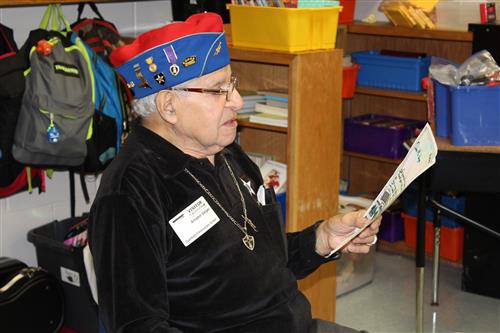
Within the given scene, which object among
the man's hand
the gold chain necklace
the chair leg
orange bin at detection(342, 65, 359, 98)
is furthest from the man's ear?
orange bin at detection(342, 65, 359, 98)

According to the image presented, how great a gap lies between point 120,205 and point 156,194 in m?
0.10

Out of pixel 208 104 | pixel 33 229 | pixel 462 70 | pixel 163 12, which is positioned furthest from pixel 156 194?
pixel 163 12

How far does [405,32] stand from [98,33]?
1639mm

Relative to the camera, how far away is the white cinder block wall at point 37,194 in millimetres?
3545

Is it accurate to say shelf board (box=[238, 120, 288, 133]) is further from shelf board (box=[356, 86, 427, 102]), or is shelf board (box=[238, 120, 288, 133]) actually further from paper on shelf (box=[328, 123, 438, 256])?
paper on shelf (box=[328, 123, 438, 256])

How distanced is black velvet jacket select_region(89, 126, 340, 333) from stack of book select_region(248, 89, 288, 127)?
3.97 ft

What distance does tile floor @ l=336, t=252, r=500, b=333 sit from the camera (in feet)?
11.7

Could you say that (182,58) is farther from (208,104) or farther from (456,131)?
(456,131)

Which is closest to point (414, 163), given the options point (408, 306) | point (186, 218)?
point (186, 218)

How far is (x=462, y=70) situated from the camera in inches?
116

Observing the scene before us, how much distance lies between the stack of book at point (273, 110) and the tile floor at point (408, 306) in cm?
101

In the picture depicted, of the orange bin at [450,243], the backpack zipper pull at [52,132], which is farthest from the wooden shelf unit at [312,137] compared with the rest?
the orange bin at [450,243]

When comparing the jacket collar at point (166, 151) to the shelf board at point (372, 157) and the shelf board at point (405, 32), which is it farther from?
the shelf board at point (372, 157)

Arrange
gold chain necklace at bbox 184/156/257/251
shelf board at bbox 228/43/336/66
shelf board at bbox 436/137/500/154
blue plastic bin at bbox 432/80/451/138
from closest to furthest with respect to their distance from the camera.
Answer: gold chain necklace at bbox 184/156/257/251 → shelf board at bbox 436/137/500/154 → blue plastic bin at bbox 432/80/451/138 → shelf board at bbox 228/43/336/66
